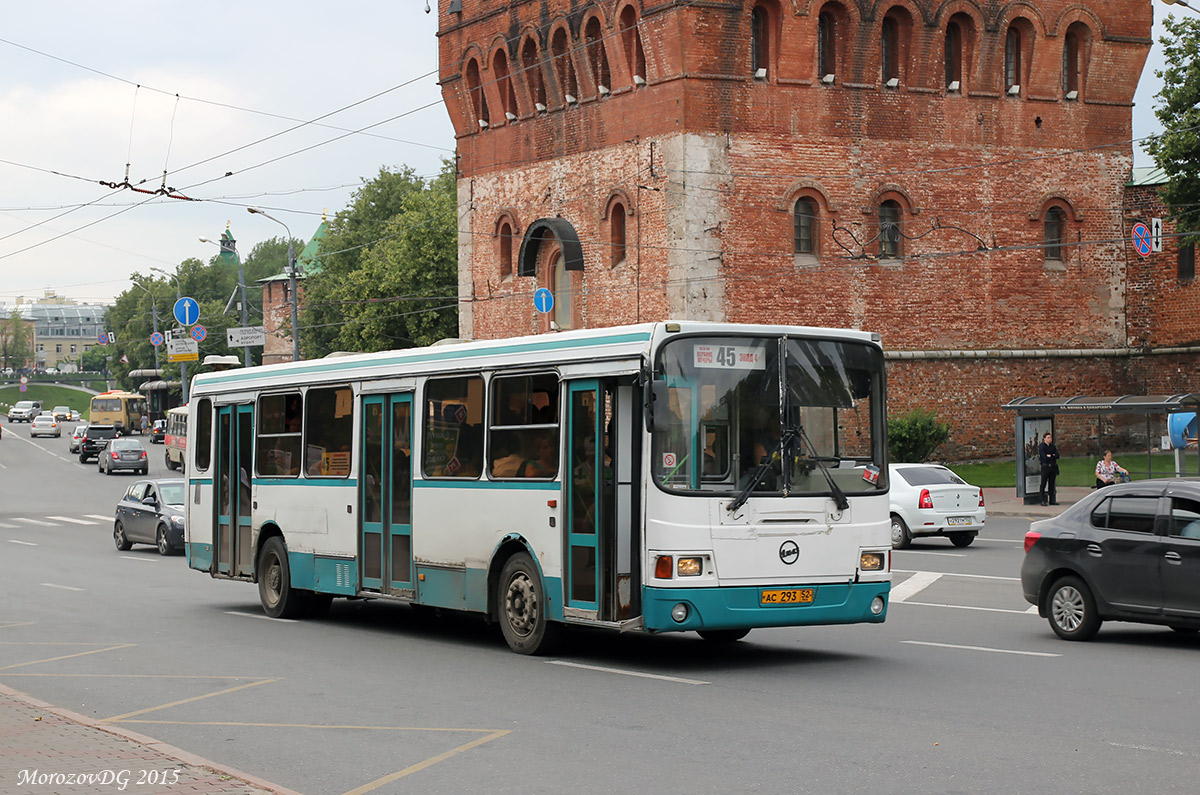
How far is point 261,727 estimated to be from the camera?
31.7 ft

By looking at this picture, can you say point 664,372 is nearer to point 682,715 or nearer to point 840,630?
point 682,715

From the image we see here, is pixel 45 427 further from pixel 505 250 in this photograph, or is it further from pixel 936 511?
pixel 936 511

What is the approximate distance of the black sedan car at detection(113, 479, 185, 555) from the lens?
29000 millimetres

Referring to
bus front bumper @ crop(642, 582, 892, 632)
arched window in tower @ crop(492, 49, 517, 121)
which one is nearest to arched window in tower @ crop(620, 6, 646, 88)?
arched window in tower @ crop(492, 49, 517, 121)

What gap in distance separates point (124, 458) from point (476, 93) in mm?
23058

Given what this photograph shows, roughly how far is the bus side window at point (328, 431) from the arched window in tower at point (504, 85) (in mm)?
32329

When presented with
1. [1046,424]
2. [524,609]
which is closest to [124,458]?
[1046,424]

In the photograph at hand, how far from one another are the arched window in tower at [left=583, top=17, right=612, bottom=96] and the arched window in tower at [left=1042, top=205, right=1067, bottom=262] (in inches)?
557

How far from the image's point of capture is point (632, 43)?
41.3 m

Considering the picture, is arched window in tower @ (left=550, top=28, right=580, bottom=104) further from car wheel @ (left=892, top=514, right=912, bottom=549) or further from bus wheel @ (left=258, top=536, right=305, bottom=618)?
bus wheel @ (left=258, top=536, right=305, bottom=618)

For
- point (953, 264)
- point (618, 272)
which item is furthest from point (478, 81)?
point (953, 264)

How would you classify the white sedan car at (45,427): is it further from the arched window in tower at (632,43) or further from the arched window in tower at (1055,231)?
the arched window in tower at (1055,231)

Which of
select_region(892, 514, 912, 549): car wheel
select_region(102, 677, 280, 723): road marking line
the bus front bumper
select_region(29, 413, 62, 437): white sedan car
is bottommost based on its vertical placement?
select_region(102, 677, 280, 723): road marking line

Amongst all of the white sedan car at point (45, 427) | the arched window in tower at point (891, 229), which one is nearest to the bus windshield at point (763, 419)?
the arched window in tower at point (891, 229)
